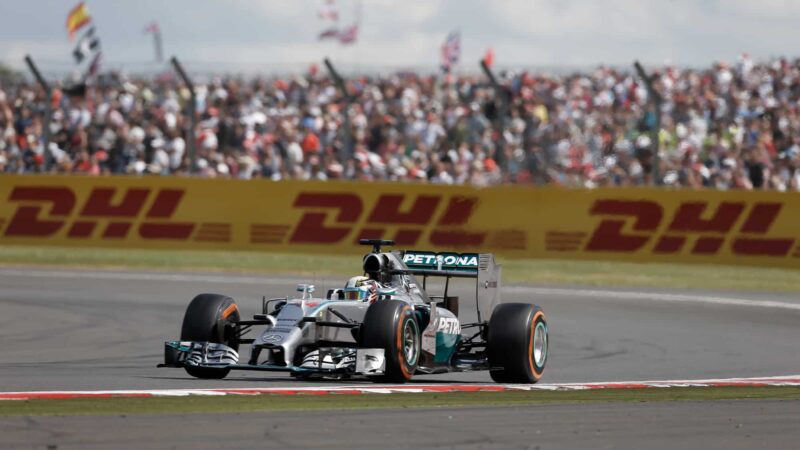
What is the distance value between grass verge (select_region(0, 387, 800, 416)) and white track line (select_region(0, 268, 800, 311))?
360 inches

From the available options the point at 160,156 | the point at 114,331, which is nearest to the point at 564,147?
the point at 160,156

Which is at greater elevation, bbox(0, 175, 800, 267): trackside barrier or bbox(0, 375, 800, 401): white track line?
bbox(0, 175, 800, 267): trackside barrier

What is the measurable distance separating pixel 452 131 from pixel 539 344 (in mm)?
15508

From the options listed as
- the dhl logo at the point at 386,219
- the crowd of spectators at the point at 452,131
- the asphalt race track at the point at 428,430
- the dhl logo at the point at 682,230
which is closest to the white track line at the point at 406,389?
the asphalt race track at the point at 428,430

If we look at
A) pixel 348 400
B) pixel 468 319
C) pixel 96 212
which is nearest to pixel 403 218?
pixel 96 212

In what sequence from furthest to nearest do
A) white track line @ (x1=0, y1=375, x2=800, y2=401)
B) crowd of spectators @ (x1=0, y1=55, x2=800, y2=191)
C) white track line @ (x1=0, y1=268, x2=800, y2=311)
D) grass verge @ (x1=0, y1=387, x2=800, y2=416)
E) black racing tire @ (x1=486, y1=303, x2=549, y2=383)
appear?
crowd of spectators @ (x1=0, y1=55, x2=800, y2=191) → white track line @ (x1=0, y1=268, x2=800, y2=311) → black racing tire @ (x1=486, y1=303, x2=549, y2=383) → white track line @ (x1=0, y1=375, x2=800, y2=401) → grass verge @ (x1=0, y1=387, x2=800, y2=416)

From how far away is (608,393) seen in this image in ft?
33.4

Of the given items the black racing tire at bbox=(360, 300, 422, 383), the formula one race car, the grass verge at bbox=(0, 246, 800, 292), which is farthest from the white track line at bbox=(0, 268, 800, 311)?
the black racing tire at bbox=(360, 300, 422, 383)

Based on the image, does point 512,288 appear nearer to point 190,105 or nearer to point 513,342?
point 190,105

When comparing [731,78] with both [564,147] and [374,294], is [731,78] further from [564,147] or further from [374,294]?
[374,294]

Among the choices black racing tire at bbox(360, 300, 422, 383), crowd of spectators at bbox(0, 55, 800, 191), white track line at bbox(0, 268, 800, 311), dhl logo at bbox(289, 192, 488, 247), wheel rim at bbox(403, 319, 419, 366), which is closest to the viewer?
black racing tire at bbox(360, 300, 422, 383)

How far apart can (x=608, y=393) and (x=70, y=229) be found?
16357 millimetres

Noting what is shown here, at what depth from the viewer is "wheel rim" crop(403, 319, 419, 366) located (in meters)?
10.5

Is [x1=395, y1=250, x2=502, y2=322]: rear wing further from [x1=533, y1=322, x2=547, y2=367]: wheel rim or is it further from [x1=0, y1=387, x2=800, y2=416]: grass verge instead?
[x1=0, y1=387, x2=800, y2=416]: grass verge
